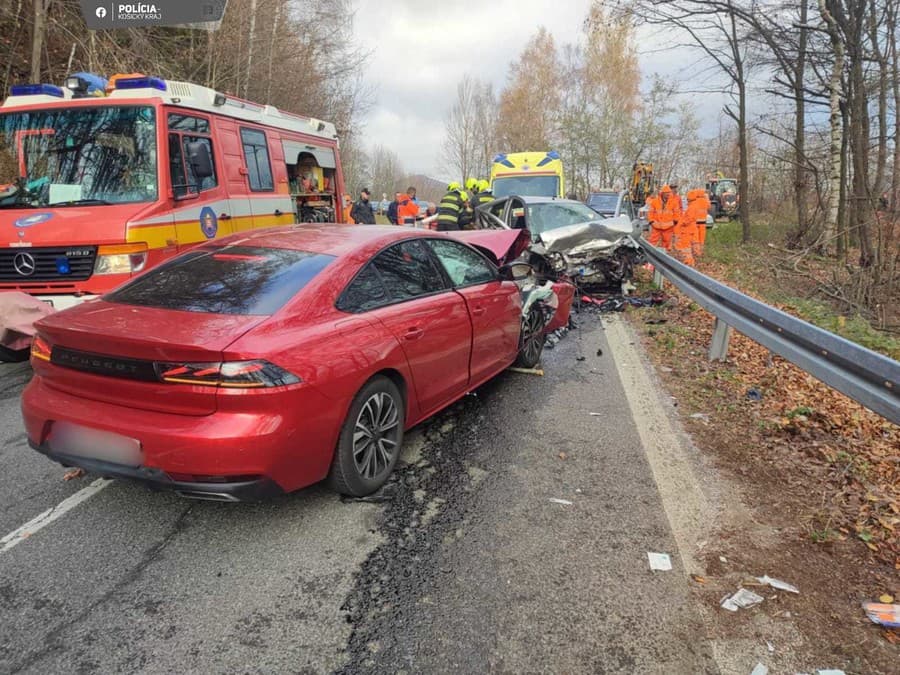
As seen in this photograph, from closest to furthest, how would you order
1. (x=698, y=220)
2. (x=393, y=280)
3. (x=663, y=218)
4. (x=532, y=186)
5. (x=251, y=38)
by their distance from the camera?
(x=393, y=280) < (x=698, y=220) < (x=663, y=218) < (x=532, y=186) < (x=251, y=38)

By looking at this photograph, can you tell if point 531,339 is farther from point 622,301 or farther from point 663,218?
point 663,218

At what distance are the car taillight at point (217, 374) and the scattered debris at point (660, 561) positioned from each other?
6.70 feet

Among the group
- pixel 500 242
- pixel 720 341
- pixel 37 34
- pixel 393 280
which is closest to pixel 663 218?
pixel 500 242

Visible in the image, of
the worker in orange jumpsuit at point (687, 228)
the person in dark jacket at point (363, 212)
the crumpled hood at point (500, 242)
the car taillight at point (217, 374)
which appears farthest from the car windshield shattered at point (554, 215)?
the person in dark jacket at point (363, 212)

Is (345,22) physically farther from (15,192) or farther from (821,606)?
(821,606)

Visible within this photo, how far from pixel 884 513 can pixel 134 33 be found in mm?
16768

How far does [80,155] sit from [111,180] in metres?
0.45

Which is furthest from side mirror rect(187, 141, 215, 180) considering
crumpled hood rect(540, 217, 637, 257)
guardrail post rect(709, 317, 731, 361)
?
A: guardrail post rect(709, 317, 731, 361)

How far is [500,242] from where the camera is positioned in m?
6.80

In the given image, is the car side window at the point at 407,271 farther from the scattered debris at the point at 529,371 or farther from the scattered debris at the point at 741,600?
the scattered debris at the point at 741,600

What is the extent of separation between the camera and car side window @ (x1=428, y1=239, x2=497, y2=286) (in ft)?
13.9

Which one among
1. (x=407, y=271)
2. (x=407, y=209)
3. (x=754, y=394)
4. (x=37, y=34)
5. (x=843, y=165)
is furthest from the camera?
(x=407, y=209)

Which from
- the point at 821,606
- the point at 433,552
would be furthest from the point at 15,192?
the point at 821,606
